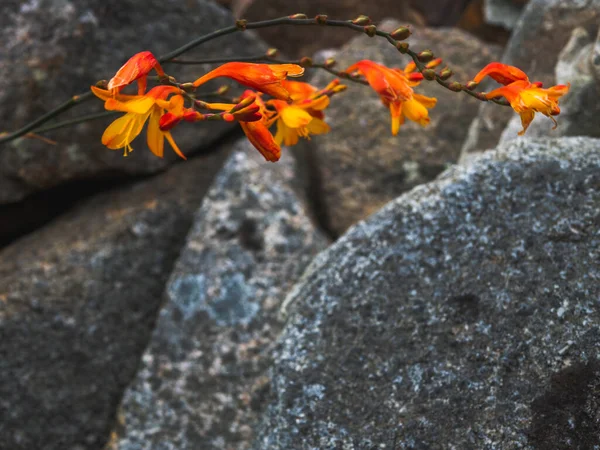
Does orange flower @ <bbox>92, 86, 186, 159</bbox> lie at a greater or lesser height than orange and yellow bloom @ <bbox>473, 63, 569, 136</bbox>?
lesser

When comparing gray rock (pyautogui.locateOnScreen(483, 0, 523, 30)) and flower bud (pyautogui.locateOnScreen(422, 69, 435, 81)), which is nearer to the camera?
flower bud (pyautogui.locateOnScreen(422, 69, 435, 81))

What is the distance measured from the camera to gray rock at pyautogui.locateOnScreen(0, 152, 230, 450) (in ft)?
A: 5.15

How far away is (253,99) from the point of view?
2.32ft

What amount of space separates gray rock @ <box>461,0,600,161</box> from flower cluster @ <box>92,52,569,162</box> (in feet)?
2.19

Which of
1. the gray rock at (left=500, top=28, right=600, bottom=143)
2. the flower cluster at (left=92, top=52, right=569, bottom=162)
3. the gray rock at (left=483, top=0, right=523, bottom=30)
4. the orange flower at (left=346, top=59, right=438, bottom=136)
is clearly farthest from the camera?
the gray rock at (left=483, top=0, right=523, bottom=30)

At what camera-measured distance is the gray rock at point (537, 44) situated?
1452mm

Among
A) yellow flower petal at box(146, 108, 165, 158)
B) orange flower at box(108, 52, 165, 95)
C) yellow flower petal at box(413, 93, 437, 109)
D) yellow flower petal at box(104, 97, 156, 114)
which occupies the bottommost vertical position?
yellow flower petal at box(146, 108, 165, 158)

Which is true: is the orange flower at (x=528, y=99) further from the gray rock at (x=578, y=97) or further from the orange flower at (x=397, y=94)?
the gray rock at (x=578, y=97)

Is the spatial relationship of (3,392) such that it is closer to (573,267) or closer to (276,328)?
(276,328)

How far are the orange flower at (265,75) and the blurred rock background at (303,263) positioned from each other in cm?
41

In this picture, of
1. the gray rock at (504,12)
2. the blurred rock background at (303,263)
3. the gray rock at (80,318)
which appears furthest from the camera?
the gray rock at (504,12)

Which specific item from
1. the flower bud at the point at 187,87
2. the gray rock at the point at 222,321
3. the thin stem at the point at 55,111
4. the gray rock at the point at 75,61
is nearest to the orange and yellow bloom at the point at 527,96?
the flower bud at the point at 187,87

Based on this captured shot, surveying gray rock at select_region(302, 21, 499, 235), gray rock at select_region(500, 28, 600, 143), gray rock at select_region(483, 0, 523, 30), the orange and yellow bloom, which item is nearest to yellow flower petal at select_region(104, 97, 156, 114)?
the orange and yellow bloom

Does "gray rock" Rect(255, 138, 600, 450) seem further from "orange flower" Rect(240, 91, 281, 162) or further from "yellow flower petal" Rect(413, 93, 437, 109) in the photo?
"orange flower" Rect(240, 91, 281, 162)
